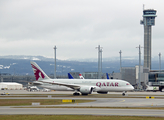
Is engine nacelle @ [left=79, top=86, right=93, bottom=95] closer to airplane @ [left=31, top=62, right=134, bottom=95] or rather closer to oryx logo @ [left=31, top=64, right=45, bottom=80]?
airplane @ [left=31, top=62, right=134, bottom=95]

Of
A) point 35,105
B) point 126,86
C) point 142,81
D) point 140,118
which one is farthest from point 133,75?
point 140,118

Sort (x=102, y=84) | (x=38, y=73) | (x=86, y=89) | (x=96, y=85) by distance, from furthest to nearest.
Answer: (x=38, y=73) → (x=96, y=85) → (x=102, y=84) → (x=86, y=89)

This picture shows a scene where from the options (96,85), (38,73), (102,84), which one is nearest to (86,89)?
(96,85)

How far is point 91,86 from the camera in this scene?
8125cm

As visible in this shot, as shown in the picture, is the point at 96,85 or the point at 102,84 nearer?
the point at 102,84

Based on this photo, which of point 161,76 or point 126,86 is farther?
point 161,76

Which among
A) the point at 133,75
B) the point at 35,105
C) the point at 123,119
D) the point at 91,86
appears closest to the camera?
the point at 123,119

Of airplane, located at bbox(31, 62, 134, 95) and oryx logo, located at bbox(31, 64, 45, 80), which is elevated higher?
oryx logo, located at bbox(31, 64, 45, 80)

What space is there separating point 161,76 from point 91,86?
347ft

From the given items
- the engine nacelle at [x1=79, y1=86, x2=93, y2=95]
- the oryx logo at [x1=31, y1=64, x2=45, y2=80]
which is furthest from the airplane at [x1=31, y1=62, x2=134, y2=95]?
the oryx logo at [x1=31, y1=64, x2=45, y2=80]

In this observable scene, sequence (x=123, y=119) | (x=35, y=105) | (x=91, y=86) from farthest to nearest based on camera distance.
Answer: (x=91, y=86) → (x=35, y=105) → (x=123, y=119)

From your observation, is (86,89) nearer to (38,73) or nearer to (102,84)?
(102,84)

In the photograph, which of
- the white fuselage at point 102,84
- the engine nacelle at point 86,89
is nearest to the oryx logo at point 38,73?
the white fuselage at point 102,84

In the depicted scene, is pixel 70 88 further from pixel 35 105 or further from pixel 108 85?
pixel 35 105
